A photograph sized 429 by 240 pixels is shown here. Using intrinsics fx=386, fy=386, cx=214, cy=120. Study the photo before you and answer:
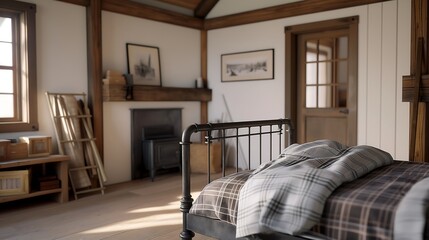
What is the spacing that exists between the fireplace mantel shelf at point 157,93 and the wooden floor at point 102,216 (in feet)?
3.81

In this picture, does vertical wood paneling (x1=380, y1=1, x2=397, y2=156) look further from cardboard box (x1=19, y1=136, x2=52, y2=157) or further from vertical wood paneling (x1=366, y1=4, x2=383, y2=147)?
cardboard box (x1=19, y1=136, x2=52, y2=157)

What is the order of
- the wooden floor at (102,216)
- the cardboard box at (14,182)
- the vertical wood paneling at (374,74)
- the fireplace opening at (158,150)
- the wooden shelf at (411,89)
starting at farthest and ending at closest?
the fireplace opening at (158,150), the vertical wood paneling at (374,74), the cardboard box at (14,182), the wooden shelf at (411,89), the wooden floor at (102,216)

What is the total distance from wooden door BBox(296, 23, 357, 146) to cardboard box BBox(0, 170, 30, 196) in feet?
11.4

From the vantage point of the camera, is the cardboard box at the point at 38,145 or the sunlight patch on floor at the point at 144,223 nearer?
the sunlight patch on floor at the point at 144,223

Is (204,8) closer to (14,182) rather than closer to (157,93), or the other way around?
(157,93)

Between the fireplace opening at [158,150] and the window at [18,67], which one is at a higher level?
the window at [18,67]

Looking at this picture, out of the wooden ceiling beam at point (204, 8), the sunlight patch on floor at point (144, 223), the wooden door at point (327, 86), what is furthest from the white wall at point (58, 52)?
the wooden door at point (327, 86)

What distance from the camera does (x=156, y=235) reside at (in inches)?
120

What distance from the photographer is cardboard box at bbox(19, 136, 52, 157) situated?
3.86m

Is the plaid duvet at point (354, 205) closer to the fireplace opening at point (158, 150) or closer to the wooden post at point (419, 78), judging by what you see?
the wooden post at point (419, 78)

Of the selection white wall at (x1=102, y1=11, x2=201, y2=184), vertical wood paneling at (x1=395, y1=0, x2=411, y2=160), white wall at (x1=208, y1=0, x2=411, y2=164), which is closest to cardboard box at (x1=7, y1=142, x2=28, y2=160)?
white wall at (x1=102, y1=11, x2=201, y2=184)

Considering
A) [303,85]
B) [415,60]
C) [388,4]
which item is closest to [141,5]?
[303,85]

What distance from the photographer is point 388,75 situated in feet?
14.6

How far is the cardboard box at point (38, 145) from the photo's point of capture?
3.86 m
